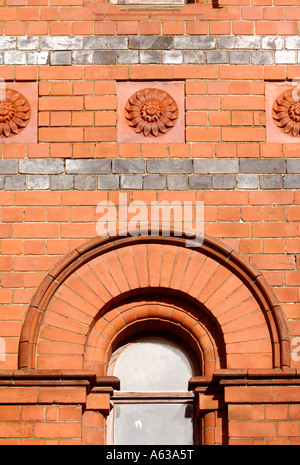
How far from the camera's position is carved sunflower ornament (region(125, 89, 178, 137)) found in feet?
32.3

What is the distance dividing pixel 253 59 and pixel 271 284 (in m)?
2.27

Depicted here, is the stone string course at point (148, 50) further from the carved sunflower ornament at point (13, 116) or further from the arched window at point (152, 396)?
the arched window at point (152, 396)

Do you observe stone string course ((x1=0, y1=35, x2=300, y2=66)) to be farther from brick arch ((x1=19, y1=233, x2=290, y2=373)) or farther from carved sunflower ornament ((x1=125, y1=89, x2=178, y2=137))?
brick arch ((x1=19, y1=233, x2=290, y2=373))

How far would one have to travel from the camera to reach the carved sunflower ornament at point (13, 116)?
9867mm

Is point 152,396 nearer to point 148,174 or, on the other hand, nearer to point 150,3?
point 148,174

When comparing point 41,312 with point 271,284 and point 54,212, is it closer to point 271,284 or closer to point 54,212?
point 54,212

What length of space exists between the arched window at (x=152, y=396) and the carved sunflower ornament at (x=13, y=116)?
7.58 ft

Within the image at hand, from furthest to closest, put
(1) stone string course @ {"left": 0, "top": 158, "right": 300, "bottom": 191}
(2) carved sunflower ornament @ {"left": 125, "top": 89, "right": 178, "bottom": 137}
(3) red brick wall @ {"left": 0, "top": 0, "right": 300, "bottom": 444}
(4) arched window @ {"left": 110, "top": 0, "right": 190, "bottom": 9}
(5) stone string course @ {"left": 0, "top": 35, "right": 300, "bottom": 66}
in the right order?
(4) arched window @ {"left": 110, "top": 0, "right": 190, "bottom": 9}, (5) stone string course @ {"left": 0, "top": 35, "right": 300, "bottom": 66}, (2) carved sunflower ornament @ {"left": 125, "top": 89, "right": 178, "bottom": 137}, (1) stone string course @ {"left": 0, "top": 158, "right": 300, "bottom": 191}, (3) red brick wall @ {"left": 0, "top": 0, "right": 300, "bottom": 444}

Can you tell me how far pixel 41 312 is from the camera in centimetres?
919

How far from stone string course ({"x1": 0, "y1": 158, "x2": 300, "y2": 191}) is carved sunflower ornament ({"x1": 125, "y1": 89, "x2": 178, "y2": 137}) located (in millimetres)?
334

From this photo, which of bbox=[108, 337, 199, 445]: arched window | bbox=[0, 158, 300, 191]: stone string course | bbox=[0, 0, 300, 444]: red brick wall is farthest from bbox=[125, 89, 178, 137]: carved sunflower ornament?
bbox=[108, 337, 199, 445]: arched window

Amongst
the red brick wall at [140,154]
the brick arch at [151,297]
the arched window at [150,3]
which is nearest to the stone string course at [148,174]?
the red brick wall at [140,154]

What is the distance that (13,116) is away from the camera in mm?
9891
